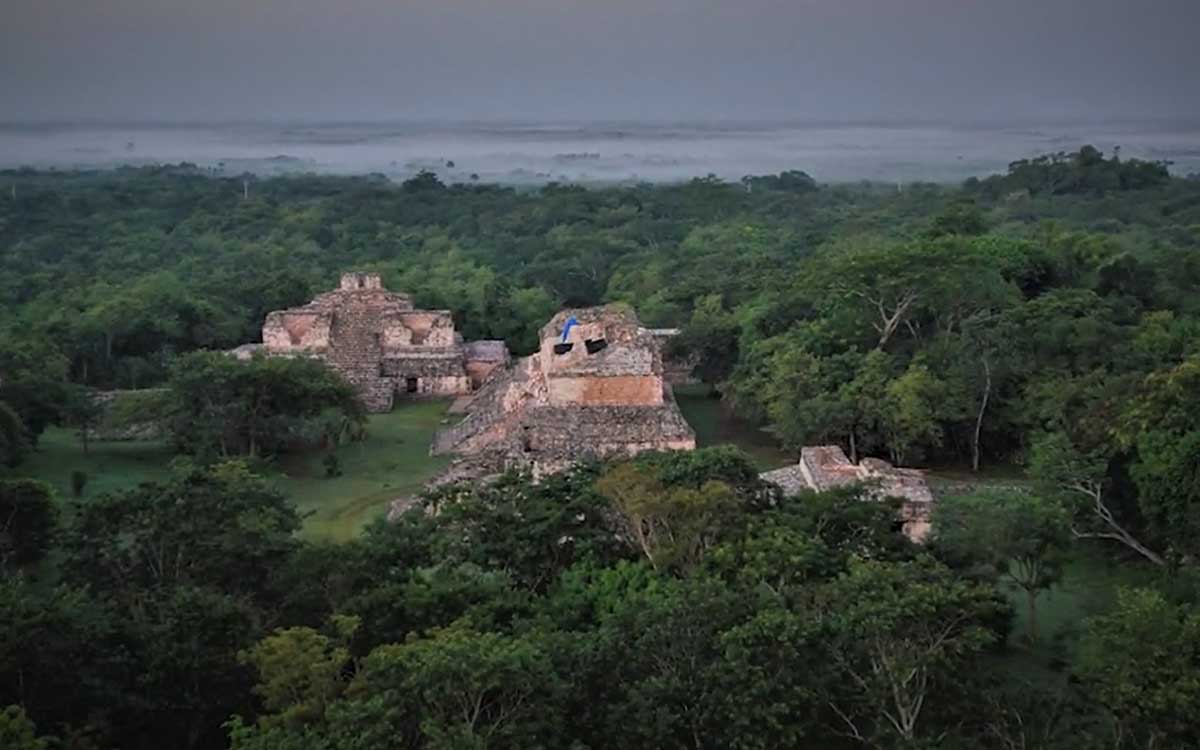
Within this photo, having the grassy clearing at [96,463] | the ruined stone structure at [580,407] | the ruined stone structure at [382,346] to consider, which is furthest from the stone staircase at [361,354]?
the grassy clearing at [96,463]

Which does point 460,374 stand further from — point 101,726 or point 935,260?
point 101,726

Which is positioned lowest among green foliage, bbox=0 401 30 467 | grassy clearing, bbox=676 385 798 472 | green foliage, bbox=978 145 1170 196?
grassy clearing, bbox=676 385 798 472

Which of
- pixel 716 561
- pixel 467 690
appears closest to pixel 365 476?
pixel 716 561

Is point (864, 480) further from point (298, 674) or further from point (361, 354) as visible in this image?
point (361, 354)

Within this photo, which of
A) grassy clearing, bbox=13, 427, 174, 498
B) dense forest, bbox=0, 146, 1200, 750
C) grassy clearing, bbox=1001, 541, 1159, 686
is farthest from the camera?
grassy clearing, bbox=13, 427, 174, 498

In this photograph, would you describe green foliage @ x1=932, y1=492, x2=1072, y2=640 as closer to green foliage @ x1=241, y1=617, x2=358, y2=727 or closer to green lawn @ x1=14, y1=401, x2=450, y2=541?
green foliage @ x1=241, y1=617, x2=358, y2=727

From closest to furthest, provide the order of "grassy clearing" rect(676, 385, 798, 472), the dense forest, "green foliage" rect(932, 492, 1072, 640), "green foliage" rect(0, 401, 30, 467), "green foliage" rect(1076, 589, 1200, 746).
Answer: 1. "green foliage" rect(1076, 589, 1200, 746)
2. the dense forest
3. "green foliage" rect(932, 492, 1072, 640)
4. "green foliage" rect(0, 401, 30, 467)
5. "grassy clearing" rect(676, 385, 798, 472)

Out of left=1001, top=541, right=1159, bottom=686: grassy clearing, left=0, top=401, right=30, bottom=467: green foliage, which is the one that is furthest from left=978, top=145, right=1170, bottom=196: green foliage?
left=0, top=401, right=30, bottom=467: green foliage
